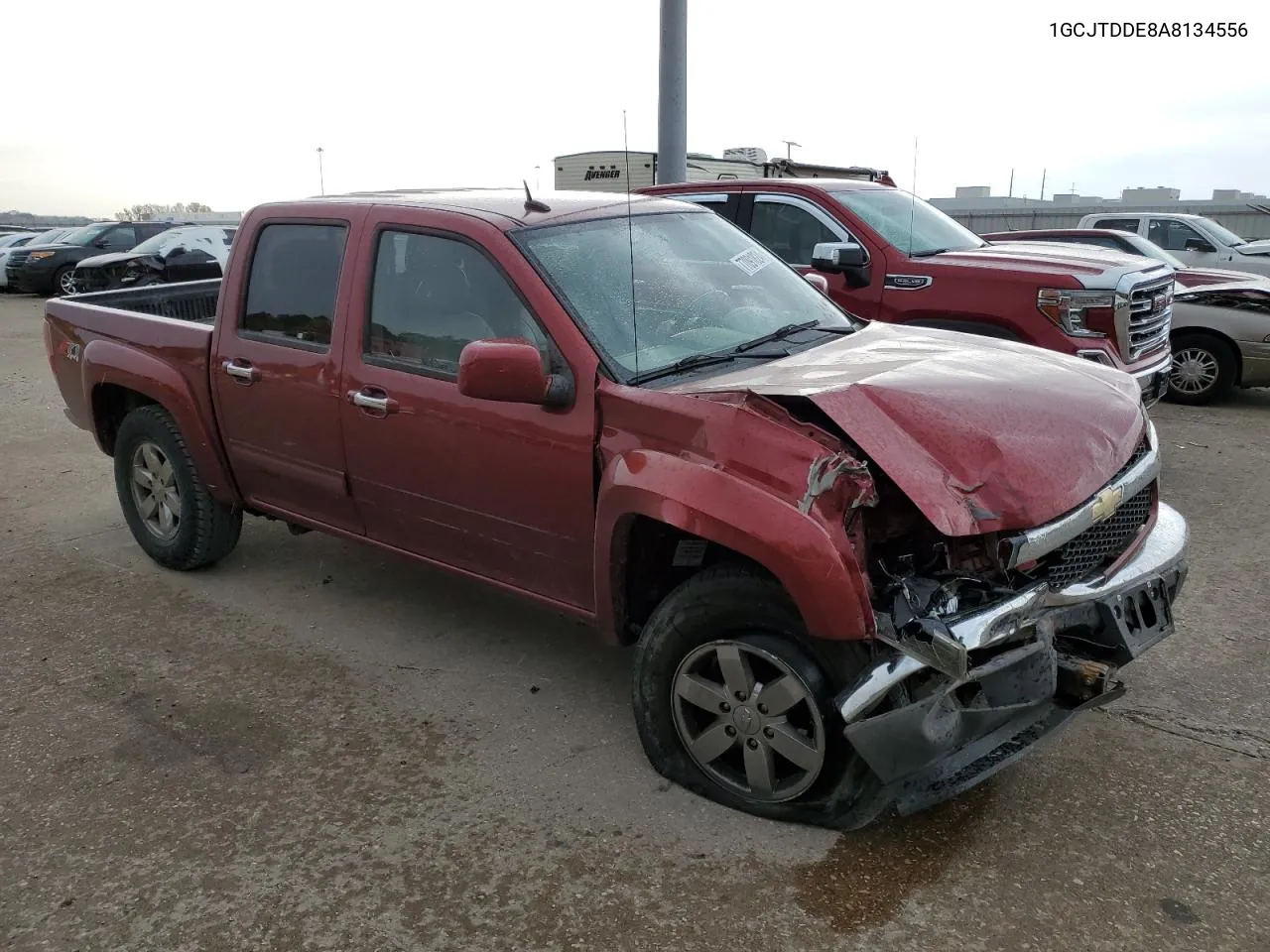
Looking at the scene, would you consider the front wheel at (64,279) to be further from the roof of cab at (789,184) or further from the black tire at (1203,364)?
the black tire at (1203,364)

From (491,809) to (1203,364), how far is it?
8.21 m

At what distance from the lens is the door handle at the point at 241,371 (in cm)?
448

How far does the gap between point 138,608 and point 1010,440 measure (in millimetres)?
4023

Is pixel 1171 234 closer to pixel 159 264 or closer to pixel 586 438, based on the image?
pixel 586 438

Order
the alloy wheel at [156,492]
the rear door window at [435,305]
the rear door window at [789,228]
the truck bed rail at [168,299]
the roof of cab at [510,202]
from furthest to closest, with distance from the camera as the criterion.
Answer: the rear door window at [789,228]
the truck bed rail at [168,299]
the alloy wheel at [156,492]
the roof of cab at [510,202]
the rear door window at [435,305]

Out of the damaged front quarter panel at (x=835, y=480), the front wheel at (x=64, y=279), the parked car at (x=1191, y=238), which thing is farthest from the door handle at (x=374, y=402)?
the front wheel at (x=64, y=279)

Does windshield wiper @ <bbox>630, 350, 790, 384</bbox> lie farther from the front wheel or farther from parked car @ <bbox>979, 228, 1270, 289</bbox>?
the front wheel

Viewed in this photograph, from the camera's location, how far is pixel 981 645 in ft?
8.69

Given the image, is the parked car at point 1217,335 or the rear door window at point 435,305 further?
the parked car at point 1217,335

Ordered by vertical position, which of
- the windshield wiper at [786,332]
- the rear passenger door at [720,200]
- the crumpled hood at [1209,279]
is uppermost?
the rear passenger door at [720,200]

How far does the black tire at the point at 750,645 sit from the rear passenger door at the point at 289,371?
1.67 m

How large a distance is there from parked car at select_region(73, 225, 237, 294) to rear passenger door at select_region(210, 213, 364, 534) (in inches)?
537

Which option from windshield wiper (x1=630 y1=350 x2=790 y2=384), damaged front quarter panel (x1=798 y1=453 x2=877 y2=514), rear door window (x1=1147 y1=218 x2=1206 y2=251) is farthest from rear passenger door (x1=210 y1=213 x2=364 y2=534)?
rear door window (x1=1147 y1=218 x2=1206 y2=251)

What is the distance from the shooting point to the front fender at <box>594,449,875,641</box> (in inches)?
107
